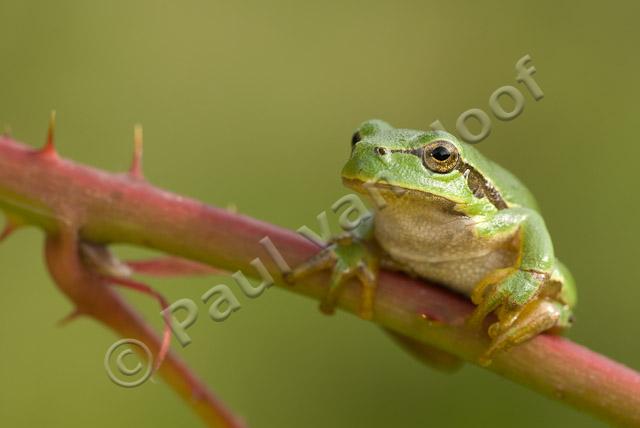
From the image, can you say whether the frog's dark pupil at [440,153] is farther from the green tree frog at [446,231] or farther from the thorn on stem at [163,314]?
the thorn on stem at [163,314]

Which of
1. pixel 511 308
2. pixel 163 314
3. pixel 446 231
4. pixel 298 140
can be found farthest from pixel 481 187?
pixel 298 140

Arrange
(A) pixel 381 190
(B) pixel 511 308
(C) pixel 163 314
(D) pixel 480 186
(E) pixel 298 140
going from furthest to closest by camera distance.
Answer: (E) pixel 298 140 → (D) pixel 480 186 → (A) pixel 381 190 → (B) pixel 511 308 → (C) pixel 163 314

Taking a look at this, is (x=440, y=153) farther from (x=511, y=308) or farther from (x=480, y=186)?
(x=511, y=308)

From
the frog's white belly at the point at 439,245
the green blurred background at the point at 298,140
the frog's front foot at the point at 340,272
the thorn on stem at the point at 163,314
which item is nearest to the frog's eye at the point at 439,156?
the frog's white belly at the point at 439,245

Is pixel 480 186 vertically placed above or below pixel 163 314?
above

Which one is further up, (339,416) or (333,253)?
(333,253)

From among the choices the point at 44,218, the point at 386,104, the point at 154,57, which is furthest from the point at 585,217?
the point at 44,218

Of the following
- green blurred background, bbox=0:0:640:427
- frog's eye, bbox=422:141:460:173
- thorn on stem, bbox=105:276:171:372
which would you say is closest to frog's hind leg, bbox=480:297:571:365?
frog's eye, bbox=422:141:460:173

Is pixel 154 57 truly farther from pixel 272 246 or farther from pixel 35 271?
pixel 272 246
